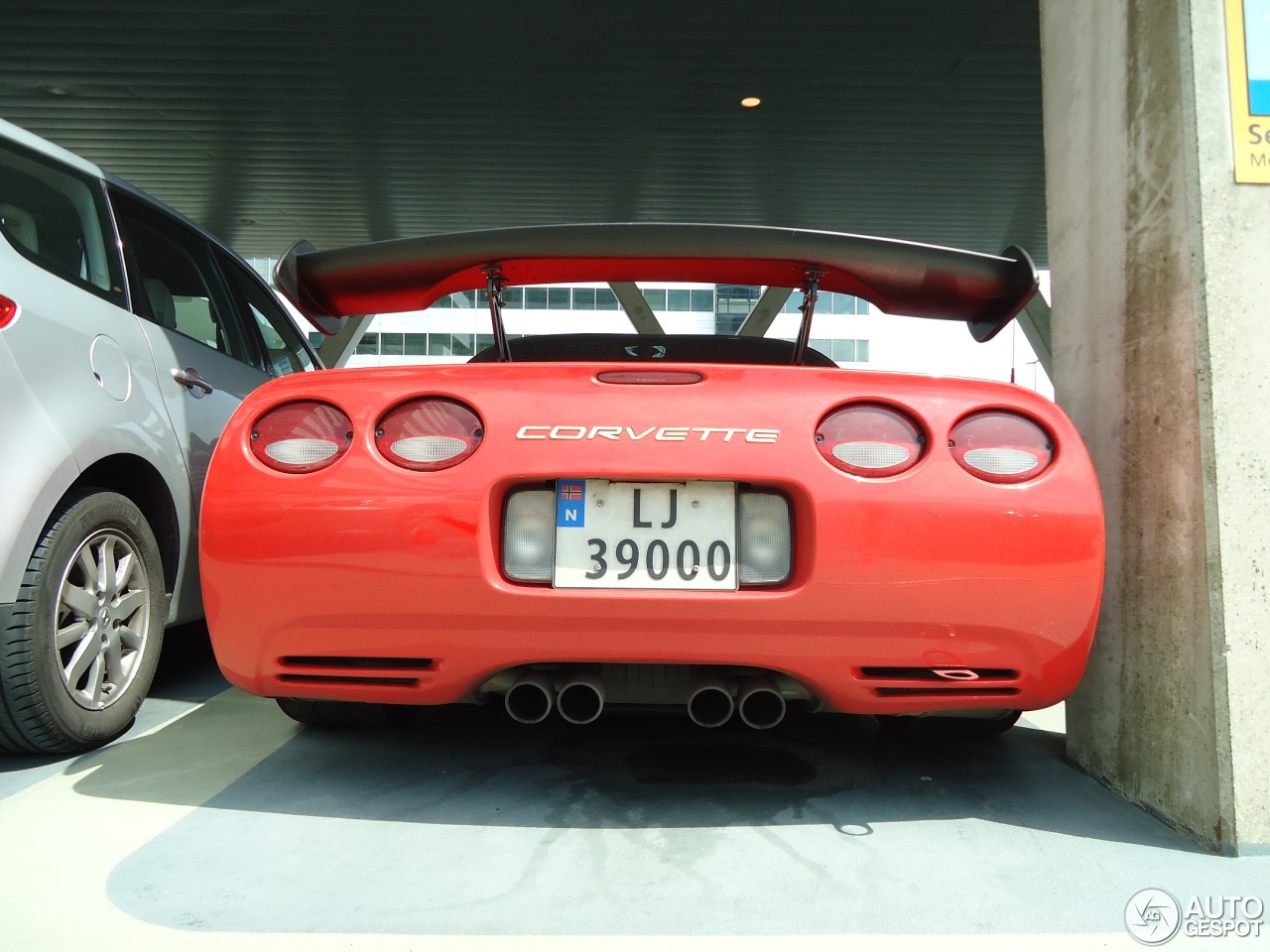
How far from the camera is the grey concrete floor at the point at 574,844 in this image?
1293 mm

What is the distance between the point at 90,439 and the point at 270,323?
5.75 ft

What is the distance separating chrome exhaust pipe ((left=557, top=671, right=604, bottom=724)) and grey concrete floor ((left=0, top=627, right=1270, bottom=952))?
0.22 metres

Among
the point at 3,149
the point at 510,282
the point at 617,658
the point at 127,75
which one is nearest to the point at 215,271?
the point at 3,149

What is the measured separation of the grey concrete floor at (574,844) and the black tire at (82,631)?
4.1 inches

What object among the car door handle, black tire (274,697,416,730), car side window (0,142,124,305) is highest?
car side window (0,142,124,305)

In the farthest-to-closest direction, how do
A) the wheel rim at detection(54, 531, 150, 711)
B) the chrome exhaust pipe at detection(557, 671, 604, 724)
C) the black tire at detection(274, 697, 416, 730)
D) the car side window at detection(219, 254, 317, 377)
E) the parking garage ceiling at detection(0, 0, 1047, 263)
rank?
the parking garage ceiling at detection(0, 0, 1047, 263), the car side window at detection(219, 254, 317, 377), the black tire at detection(274, 697, 416, 730), the wheel rim at detection(54, 531, 150, 711), the chrome exhaust pipe at detection(557, 671, 604, 724)

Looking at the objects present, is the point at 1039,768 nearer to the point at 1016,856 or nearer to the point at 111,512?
the point at 1016,856

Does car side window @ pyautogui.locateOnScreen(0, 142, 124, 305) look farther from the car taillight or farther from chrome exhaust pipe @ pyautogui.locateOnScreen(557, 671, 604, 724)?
the car taillight

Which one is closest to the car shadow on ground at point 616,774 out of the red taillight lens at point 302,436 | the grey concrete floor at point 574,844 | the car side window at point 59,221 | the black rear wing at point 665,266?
the grey concrete floor at point 574,844

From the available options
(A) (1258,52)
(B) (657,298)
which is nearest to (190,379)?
(A) (1258,52)

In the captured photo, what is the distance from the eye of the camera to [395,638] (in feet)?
5.27

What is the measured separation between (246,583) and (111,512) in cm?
77

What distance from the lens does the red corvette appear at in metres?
1.57

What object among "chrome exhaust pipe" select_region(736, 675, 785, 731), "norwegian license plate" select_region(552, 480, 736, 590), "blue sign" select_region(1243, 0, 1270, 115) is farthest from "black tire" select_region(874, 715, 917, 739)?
"blue sign" select_region(1243, 0, 1270, 115)
